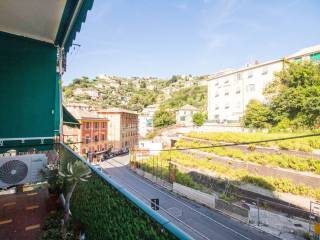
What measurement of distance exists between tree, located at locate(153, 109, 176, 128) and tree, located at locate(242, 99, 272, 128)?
2510cm

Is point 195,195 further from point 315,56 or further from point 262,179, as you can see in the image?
point 315,56

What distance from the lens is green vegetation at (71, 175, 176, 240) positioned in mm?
1800

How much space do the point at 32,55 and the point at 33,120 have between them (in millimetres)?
1916

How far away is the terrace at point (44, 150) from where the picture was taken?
239 centimetres

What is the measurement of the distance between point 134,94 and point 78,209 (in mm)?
110537

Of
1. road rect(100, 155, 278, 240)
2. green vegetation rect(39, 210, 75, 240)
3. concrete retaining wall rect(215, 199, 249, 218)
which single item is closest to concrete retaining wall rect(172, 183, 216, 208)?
road rect(100, 155, 278, 240)

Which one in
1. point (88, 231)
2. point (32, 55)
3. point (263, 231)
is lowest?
point (263, 231)

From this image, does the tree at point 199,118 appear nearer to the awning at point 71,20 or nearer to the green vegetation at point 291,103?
the green vegetation at point 291,103

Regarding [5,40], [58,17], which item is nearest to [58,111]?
[5,40]

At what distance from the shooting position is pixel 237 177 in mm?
18000

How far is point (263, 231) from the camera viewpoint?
1154cm

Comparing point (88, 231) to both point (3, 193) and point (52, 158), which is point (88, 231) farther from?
point (3, 193)

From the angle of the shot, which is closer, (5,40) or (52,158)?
(5,40)

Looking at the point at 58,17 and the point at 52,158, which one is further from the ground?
the point at 58,17
